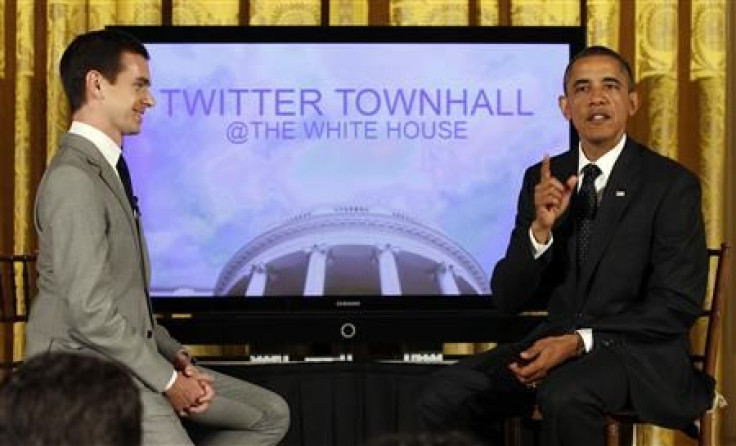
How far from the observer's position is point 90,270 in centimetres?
292

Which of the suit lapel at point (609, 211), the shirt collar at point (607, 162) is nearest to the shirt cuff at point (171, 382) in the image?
the suit lapel at point (609, 211)

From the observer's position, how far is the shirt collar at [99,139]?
3.07 meters

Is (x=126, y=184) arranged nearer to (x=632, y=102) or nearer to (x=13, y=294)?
(x=13, y=294)

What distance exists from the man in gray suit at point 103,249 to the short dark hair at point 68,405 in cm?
156

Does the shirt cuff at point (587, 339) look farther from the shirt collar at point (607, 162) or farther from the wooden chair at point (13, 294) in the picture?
the wooden chair at point (13, 294)

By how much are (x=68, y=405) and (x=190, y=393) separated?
5.65 ft

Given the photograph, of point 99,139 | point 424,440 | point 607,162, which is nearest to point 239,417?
point 99,139

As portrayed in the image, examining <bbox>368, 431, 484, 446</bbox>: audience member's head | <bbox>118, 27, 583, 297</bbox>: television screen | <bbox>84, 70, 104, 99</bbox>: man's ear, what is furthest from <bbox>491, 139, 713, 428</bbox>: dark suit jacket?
<bbox>368, 431, 484, 446</bbox>: audience member's head

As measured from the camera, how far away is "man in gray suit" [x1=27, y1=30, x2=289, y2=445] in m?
2.93

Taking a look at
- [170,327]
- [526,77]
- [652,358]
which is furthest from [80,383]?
[526,77]

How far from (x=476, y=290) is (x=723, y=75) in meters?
1.21

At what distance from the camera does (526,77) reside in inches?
173

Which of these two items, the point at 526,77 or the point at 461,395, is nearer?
the point at 461,395

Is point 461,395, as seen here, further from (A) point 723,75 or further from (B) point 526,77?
(A) point 723,75
